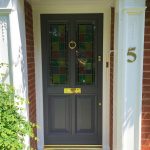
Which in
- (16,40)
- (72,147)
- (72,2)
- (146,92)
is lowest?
(72,147)

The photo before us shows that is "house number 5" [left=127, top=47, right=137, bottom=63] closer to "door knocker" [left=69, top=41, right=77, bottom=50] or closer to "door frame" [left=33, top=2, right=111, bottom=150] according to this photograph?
"door frame" [left=33, top=2, right=111, bottom=150]

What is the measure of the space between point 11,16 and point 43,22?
1.07 metres

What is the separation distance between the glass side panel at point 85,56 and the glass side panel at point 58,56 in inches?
8.3

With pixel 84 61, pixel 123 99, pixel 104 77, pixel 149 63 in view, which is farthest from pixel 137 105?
pixel 84 61


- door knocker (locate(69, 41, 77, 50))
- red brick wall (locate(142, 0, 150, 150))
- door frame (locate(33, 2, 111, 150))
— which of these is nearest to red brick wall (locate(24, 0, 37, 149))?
door frame (locate(33, 2, 111, 150))

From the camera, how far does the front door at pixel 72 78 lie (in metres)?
3.52

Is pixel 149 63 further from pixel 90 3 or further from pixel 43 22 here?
pixel 43 22

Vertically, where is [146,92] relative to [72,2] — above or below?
below

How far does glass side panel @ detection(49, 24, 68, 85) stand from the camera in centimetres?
355

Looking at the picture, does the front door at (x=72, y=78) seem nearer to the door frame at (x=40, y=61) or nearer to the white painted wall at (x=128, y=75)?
the door frame at (x=40, y=61)

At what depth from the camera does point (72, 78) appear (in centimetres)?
361

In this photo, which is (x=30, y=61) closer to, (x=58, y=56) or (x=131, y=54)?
(x=58, y=56)

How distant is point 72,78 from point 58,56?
422 millimetres

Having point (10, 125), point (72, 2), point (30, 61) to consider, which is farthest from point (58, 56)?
point (10, 125)
